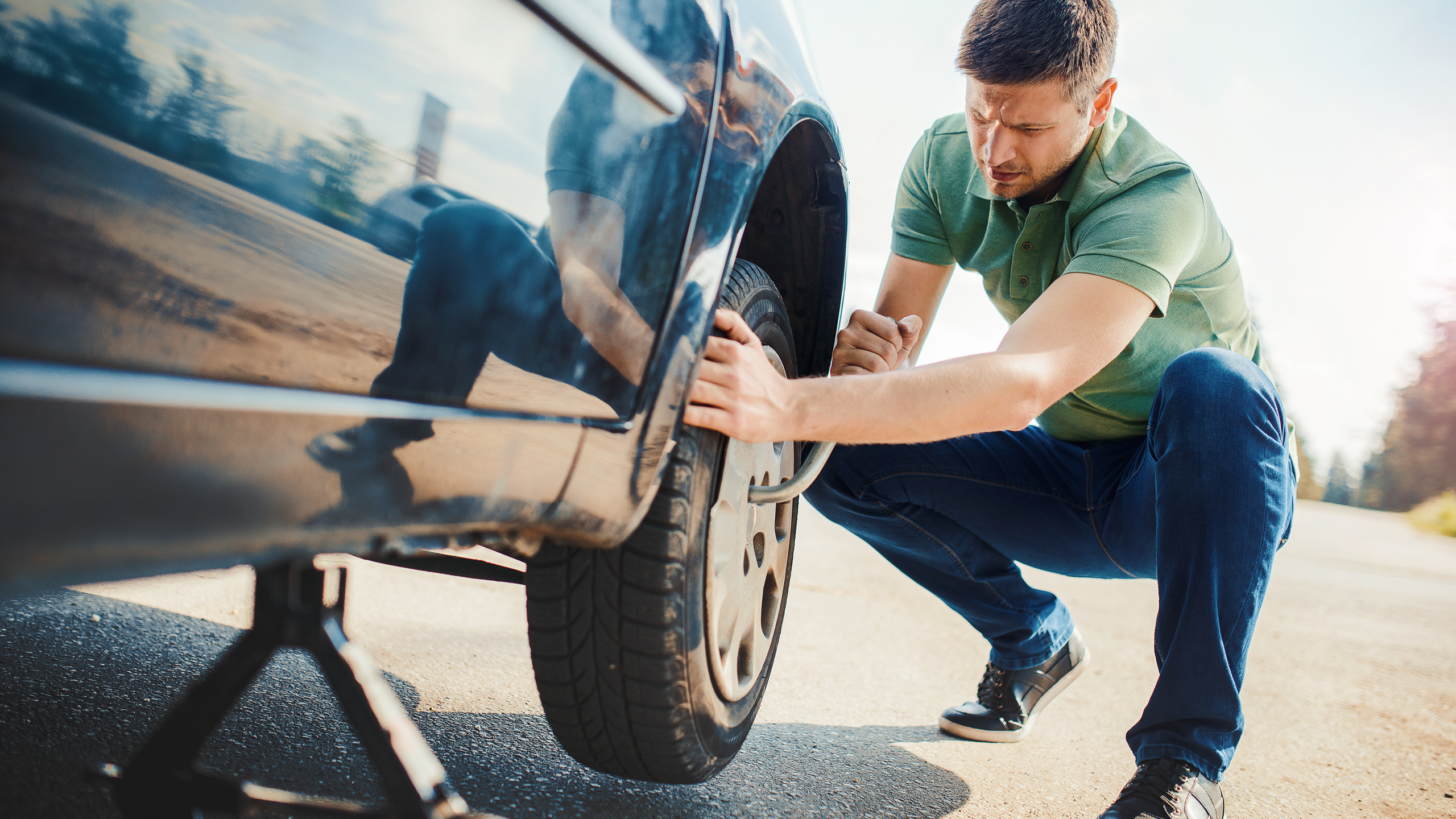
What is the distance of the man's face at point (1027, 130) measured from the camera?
170 cm

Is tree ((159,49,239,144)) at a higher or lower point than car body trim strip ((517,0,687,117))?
lower

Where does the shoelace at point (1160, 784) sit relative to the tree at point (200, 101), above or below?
below

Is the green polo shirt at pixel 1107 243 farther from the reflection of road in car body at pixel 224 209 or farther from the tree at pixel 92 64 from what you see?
the tree at pixel 92 64

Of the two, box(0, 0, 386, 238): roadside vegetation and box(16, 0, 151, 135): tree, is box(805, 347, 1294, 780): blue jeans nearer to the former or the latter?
box(0, 0, 386, 238): roadside vegetation

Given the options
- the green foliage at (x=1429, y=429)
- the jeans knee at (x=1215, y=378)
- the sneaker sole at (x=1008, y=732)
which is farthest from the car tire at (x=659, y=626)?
the green foliage at (x=1429, y=429)

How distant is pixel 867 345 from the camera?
168cm

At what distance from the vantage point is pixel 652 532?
1.08 meters

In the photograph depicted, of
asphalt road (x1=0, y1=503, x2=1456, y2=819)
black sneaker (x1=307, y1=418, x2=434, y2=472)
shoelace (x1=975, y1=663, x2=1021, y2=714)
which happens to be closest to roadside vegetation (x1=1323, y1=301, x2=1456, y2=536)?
asphalt road (x1=0, y1=503, x2=1456, y2=819)

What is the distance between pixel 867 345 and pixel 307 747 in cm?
114

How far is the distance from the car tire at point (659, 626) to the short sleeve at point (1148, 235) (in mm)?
647

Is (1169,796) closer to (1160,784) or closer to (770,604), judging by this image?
(1160,784)

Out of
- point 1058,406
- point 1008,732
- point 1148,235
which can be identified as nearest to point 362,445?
point 1148,235

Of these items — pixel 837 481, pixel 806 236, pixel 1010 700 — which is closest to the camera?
pixel 806 236

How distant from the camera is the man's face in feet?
5.57
